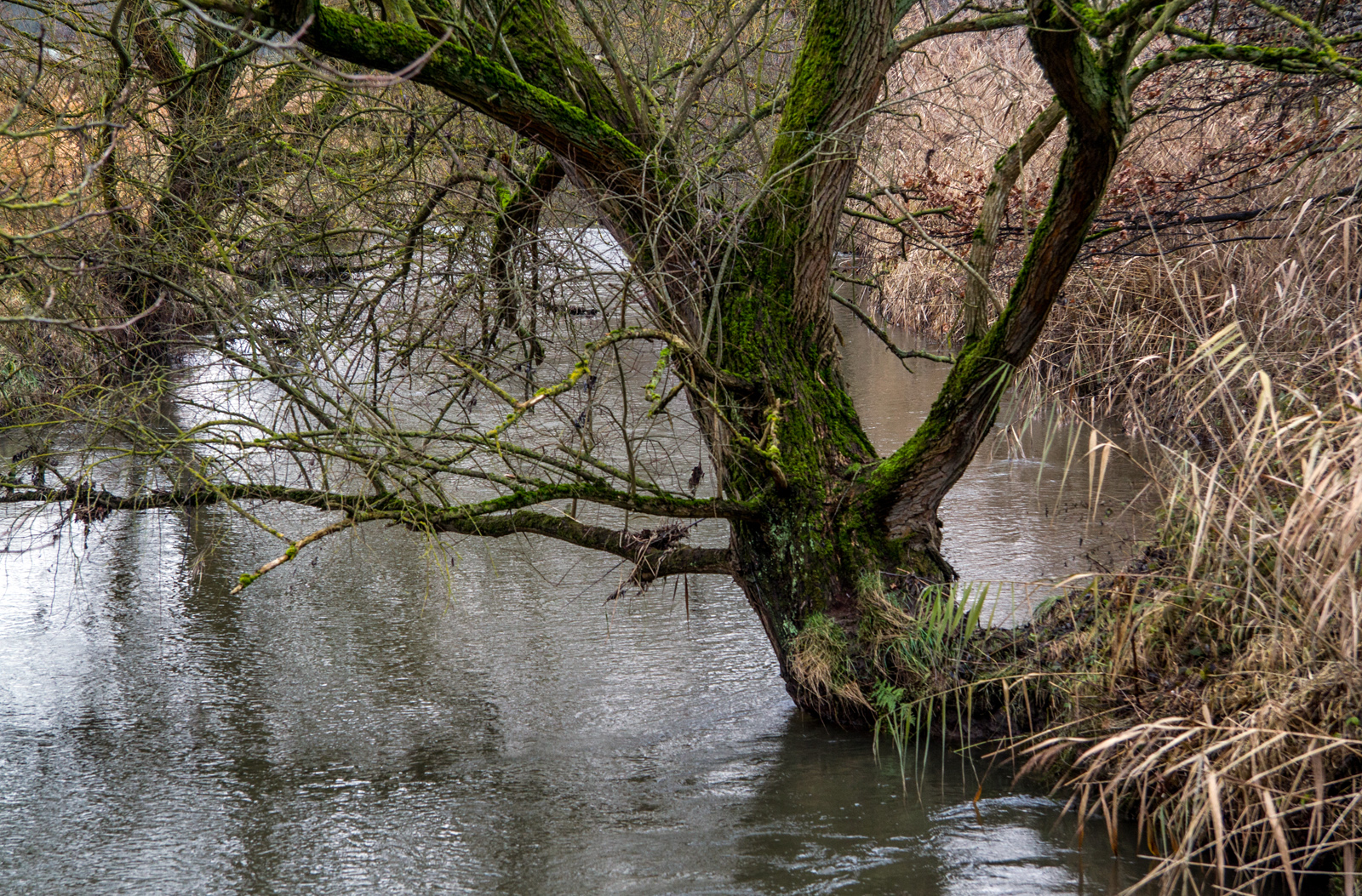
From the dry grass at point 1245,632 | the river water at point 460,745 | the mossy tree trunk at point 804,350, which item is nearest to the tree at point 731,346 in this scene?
the mossy tree trunk at point 804,350

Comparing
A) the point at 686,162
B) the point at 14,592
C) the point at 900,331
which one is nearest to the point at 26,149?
the point at 14,592

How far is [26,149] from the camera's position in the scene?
7.65 metres

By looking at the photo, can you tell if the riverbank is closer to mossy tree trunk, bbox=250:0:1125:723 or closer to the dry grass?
the dry grass

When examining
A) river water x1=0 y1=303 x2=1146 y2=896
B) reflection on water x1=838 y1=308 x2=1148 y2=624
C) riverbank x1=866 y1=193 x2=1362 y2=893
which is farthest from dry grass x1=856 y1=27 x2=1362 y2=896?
reflection on water x1=838 y1=308 x2=1148 y2=624

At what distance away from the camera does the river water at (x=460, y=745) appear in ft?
13.1

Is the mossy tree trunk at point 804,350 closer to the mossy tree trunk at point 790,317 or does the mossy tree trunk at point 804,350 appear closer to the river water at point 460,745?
the mossy tree trunk at point 790,317

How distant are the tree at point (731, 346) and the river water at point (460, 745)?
478 mm

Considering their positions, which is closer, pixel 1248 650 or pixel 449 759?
pixel 1248 650

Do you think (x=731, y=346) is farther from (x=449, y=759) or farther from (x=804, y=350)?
(x=449, y=759)

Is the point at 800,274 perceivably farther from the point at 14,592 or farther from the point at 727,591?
the point at 14,592

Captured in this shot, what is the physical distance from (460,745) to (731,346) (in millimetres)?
2267

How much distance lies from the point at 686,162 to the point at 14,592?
5.66 m

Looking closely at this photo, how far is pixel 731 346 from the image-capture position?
495 centimetres

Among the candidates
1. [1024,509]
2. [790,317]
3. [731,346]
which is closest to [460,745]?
[731,346]
